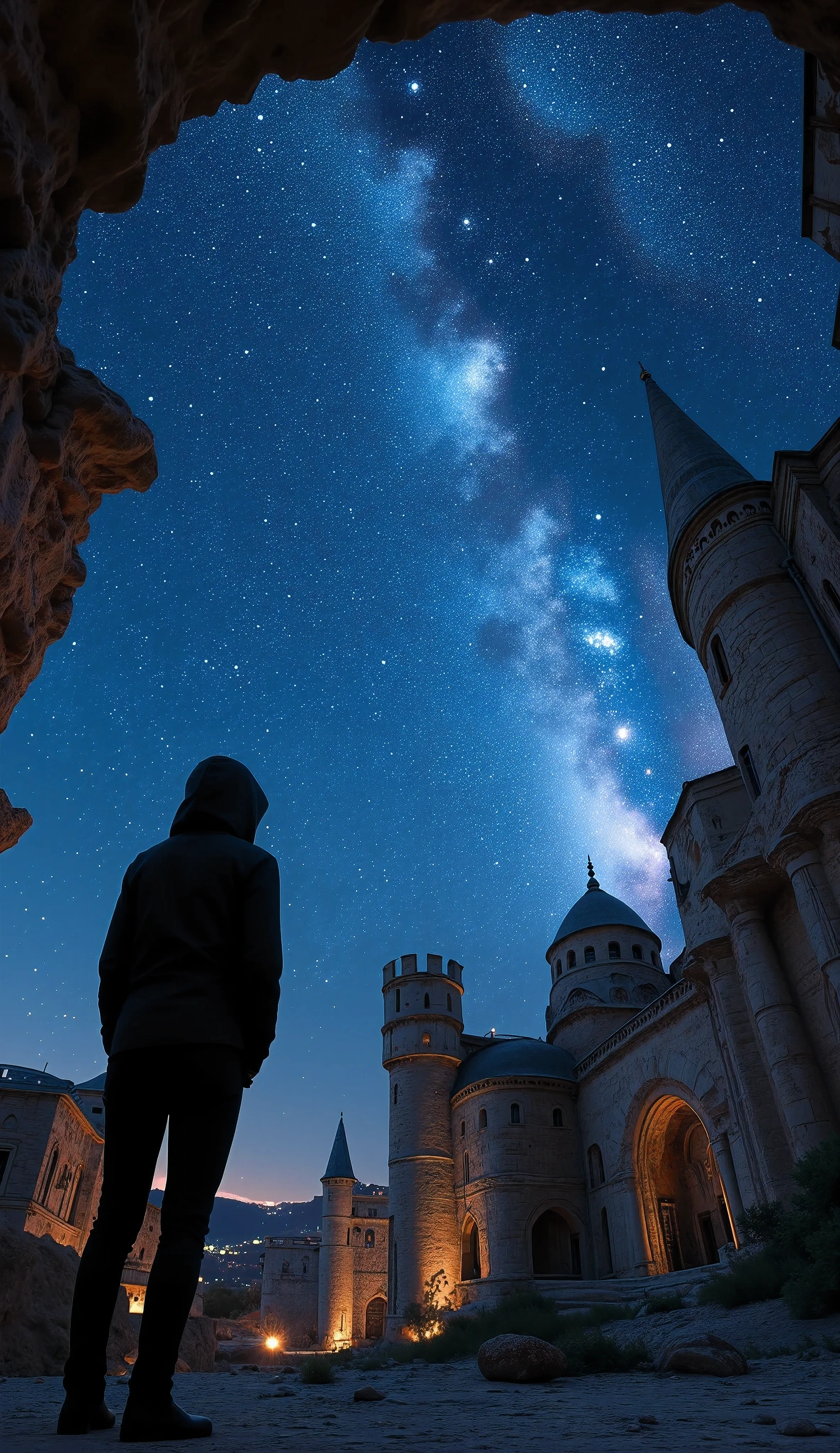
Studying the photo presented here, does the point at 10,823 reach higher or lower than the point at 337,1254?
lower

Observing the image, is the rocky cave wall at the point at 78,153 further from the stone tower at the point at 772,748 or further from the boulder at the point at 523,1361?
the stone tower at the point at 772,748

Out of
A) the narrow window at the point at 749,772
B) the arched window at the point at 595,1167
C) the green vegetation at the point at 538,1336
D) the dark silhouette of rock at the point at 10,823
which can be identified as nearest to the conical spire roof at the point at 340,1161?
the arched window at the point at 595,1167

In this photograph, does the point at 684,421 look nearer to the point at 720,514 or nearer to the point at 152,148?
the point at 720,514

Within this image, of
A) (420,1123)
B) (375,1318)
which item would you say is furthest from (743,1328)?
(375,1318)

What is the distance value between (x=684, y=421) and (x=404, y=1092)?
102 feet

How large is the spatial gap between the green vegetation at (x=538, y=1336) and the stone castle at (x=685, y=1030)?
5.07 meters

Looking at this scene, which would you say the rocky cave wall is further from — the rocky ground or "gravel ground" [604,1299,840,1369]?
"gravel ground" [604,1299,840,1369]

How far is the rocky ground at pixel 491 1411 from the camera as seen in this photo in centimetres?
264

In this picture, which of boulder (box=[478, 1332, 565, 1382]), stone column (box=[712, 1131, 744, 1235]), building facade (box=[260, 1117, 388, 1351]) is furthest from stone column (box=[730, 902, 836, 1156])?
building facade (box=[260, 1117, 388, 1351])

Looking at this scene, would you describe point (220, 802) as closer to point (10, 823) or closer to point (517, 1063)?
point (10, 823)

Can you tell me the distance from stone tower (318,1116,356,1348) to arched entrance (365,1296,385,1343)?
87.2 inches

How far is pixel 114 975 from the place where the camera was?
3484 millimetres

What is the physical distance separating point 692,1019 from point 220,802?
23.3 m

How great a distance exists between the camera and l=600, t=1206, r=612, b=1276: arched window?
27.9 meters
